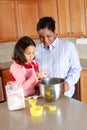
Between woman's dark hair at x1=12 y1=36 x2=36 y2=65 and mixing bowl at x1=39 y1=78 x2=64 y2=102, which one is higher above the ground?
woman's dark hair at x1=12 y1=36 x2=36 y2=65

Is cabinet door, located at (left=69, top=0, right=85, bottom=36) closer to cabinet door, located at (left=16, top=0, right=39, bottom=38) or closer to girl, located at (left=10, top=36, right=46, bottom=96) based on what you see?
cabinet door, located at (left=16, top=0, right=39, bottom=38)

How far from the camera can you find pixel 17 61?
1.47 m

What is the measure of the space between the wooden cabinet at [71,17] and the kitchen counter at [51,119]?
7.13ft

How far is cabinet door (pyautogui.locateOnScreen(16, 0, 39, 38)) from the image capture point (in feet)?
10.9

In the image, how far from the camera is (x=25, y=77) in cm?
A: 147

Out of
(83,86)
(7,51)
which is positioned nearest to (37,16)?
(7,51)

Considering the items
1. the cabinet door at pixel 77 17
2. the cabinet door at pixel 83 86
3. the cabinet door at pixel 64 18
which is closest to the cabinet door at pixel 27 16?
the cabinet door at pixel 64 18

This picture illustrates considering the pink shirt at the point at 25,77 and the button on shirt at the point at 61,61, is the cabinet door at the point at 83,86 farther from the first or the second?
the pink shirt at the point at 25,77

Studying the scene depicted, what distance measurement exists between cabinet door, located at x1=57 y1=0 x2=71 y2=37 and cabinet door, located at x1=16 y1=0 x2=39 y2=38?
411 mm

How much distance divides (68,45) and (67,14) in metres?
1.65

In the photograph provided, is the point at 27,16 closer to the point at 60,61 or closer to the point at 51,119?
the point at 60,61

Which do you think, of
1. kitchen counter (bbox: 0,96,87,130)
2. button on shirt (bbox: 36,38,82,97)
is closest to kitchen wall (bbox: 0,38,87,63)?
button on shirt (bbox: 36,38,82,97)

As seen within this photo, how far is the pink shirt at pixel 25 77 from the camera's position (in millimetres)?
1429

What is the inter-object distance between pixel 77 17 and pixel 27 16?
0.80 m
